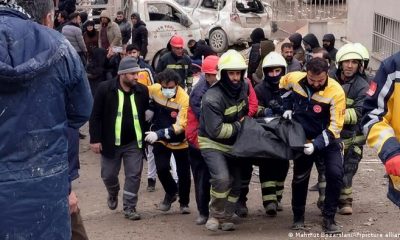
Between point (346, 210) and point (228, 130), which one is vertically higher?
point (228, 130)

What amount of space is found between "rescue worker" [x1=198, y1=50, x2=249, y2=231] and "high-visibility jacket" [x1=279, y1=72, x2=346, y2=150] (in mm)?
533

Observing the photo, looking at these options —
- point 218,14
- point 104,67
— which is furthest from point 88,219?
point 218,14

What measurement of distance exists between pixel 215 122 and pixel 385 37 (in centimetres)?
1127

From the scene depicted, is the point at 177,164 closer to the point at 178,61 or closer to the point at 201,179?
the point at 201,179

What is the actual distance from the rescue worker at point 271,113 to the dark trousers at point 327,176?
423mm

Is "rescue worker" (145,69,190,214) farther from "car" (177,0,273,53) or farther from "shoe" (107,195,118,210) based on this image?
"car" (177,0,273,53)

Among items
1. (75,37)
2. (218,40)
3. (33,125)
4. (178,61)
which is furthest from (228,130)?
(218,40)

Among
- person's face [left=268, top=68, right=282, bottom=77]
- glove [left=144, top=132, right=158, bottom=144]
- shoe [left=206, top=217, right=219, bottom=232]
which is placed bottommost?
shoe [left=206, top=217, right=219, bottom=232]

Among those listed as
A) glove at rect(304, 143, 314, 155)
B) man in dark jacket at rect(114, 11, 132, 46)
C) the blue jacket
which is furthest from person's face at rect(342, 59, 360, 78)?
man in dark jacket at rect(114, 11, 132, 46)

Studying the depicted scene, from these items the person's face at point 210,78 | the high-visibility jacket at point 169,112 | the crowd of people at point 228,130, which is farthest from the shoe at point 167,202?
the person's face at point 210,78

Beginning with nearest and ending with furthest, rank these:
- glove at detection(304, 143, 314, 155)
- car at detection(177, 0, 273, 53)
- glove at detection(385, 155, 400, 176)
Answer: glove at detection(385, 155, 400, 176)
glove at detection(304, 143, 314, 155)
car at detection(177, 0, 273, 53)

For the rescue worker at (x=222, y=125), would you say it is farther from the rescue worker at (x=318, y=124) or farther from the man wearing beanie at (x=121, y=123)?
the man wearing beanie at (x=121, y=123)

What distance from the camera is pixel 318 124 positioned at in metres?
8.09

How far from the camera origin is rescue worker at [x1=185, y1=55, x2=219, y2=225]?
8555 millimetres
